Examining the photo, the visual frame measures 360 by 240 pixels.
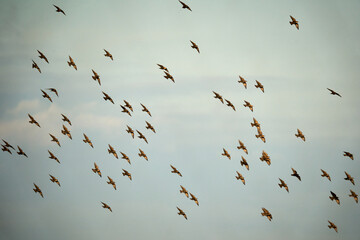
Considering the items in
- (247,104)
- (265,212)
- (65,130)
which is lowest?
(265,212)

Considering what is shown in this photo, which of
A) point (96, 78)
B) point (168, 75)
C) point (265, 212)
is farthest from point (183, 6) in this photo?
point (265, 212)

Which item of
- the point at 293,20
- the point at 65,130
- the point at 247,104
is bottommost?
the point at 65,130

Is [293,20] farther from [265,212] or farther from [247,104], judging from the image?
[265,212]

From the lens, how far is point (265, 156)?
439ft

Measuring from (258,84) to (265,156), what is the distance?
13698 millimetres

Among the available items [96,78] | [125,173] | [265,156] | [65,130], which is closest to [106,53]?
[96,78]

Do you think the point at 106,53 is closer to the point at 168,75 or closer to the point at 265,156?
the point at 168,75

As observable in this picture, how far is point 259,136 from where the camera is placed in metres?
137

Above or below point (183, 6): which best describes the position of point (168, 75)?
below

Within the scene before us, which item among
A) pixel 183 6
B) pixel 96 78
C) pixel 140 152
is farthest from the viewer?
pixel 140 152

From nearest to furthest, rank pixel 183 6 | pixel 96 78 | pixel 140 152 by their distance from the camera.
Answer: pixel 183 6, pixel 96 78, pixel 140 152

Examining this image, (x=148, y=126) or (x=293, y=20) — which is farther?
(x=148, y=126)

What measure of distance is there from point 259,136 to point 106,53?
3365 centimetres

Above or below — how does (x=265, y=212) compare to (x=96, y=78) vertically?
below
